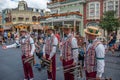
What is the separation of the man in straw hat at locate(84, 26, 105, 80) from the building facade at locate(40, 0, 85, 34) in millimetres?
25179

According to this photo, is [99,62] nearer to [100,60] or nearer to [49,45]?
→ [100,60]

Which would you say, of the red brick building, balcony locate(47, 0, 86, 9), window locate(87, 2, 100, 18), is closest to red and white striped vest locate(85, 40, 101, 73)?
the red brick building

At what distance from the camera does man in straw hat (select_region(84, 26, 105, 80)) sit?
4.43m

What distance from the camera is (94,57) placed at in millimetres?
4551

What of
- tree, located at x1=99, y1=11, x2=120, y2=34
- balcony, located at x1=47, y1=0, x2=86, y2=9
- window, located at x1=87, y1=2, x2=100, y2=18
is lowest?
tree, located at x1=99, y1=11, x2=120, y2=34

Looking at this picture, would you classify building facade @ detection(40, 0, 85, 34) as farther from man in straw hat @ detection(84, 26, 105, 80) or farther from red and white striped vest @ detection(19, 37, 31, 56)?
man in straw hat @ detection(84, 26, 105, 80)

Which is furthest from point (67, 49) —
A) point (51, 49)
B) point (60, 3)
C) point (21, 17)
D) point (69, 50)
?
point (21, 17)

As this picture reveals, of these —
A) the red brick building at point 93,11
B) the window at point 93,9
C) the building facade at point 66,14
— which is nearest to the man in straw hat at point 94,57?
the building facade at point 66,14

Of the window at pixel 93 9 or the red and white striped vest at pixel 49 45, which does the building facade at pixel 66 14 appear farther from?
the red and white striped vest at pixel 49 45

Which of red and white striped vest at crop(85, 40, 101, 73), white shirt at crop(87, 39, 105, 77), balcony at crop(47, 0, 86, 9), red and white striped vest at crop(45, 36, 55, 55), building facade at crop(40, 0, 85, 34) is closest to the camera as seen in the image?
white shirt at crop(87, 39, 105, 77)

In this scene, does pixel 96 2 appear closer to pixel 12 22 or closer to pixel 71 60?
pixel 71 60

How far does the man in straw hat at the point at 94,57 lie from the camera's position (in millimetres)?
4429

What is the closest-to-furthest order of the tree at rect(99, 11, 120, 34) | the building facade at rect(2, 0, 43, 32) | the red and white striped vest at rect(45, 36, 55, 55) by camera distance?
1. the red and white striped vest at rect(45, 36, 55, 55)
2. the tree at rect(99, 11, 120, 34)
3. the building facade at rect(2, 0, 43, 32)

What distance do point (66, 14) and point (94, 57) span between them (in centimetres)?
2729
